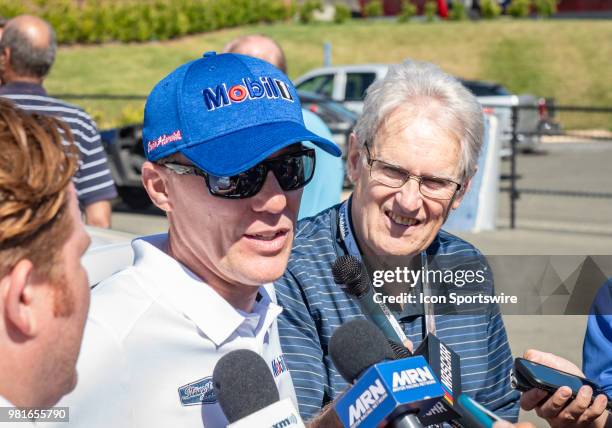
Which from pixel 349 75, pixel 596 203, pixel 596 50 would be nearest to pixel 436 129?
pixel 596 203

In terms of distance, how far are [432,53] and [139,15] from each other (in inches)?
427

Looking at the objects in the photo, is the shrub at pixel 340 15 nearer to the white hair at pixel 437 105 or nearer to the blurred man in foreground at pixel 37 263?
the white hair at pixel 437 105

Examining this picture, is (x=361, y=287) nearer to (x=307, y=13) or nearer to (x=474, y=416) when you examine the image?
(x=474, y=416)

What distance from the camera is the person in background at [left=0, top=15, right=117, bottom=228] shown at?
5.48 m

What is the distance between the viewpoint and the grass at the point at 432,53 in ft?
104

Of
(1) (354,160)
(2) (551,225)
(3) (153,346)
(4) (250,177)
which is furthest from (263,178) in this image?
(2) (551,225)

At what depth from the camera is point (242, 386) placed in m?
1.76

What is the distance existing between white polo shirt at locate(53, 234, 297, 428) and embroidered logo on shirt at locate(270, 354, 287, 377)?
76 millimetres

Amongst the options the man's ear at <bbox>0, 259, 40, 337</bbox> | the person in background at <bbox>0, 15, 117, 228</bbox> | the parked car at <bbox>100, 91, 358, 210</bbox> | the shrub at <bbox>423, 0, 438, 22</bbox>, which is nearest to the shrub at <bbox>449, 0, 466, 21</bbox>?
the shrub at <bbox>423, 0, 438, 22</bbox>

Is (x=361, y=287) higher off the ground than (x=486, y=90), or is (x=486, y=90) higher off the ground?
(x=361, y=287)

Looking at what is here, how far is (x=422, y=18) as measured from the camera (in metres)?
43.8

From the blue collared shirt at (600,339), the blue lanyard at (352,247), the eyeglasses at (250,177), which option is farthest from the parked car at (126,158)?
the eyeglasses at (250,177)

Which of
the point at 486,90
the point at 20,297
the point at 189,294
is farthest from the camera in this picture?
the point at 486,90

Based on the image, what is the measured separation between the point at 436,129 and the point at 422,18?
137 ft
